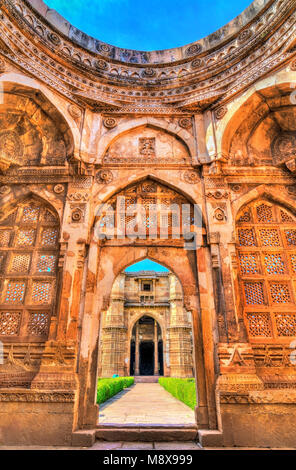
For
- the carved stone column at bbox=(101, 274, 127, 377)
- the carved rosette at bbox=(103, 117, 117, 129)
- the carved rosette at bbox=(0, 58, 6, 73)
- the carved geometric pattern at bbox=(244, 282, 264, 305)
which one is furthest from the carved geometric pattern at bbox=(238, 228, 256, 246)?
the carved stone column at bbox=(101, 274, 127, 377)

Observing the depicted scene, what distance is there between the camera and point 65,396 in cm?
479

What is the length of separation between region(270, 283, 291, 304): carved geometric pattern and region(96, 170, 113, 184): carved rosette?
4398mm

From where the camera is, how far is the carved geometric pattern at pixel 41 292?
19.5 feet

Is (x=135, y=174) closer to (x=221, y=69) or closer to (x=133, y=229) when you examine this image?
(x=133, y=229)

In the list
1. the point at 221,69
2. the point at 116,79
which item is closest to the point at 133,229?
the point at 116,79

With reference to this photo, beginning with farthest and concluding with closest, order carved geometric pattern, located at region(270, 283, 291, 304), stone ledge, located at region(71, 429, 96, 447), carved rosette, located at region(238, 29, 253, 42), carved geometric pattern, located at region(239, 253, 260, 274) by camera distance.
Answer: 1. carved rosette, located at region(238, 29, 253, 42)
2. carved geometric pattern, located at region(239, 253, 260, 274)
3. carved geometric pattern, located at region(270, 283, 291, 304)
4. stone ledge, located at region(71, 429, 96, 447)

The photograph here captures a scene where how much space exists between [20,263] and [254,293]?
5145mm

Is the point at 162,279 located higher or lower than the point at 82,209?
higher

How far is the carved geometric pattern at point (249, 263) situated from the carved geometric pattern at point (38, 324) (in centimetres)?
426

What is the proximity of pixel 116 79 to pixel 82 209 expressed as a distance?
12.5 feet

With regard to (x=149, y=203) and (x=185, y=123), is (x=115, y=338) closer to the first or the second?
(x=149, y=203)

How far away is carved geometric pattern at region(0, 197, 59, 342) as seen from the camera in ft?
18.9

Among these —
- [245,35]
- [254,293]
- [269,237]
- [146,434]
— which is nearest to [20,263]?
[146,434]

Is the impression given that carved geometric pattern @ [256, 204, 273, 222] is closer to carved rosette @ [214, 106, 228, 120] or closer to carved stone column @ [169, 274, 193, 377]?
carved rosette @ [214, 106, 228, 120]
